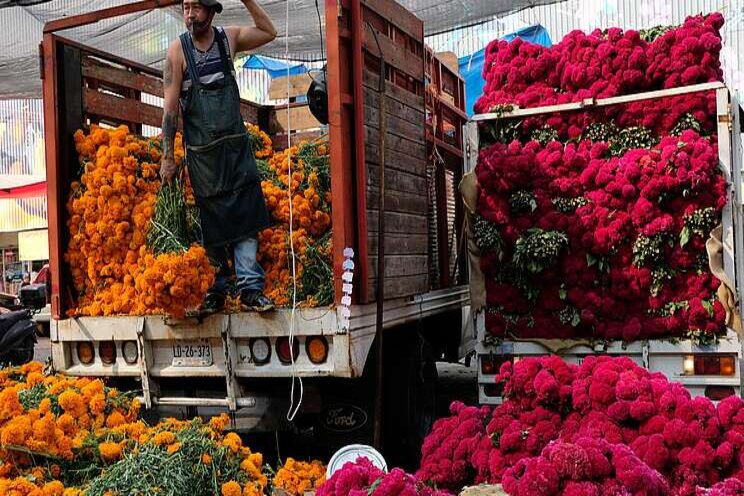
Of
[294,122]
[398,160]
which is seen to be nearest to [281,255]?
[398,160]

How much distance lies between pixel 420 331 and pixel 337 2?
2.66 metres

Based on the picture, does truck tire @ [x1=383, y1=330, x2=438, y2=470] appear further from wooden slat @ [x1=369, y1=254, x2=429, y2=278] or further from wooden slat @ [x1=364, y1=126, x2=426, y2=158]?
wooden slat @ [x1=364, y1=126, x2=426, y2=158]

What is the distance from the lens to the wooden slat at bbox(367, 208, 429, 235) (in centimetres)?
492

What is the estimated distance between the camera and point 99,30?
1023 cm

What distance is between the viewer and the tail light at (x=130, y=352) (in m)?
5.28

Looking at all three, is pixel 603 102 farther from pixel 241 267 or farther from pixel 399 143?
pixel 241 267

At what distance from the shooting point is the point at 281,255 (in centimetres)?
525

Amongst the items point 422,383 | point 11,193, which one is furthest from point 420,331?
point 11,193

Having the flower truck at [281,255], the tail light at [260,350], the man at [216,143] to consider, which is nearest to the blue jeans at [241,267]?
the man at [216,143]

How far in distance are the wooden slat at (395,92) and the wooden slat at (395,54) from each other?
149 mm

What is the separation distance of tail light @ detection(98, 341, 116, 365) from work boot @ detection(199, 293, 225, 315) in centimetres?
88

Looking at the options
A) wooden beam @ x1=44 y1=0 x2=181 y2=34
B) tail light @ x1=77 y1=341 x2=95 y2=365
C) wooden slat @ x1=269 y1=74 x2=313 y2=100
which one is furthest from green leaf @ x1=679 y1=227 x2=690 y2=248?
wooden slat @ x1=269 y1=74 x2=313 y2=100

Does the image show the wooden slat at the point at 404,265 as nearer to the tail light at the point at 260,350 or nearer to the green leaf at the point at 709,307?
the tail light at the point at 260,350

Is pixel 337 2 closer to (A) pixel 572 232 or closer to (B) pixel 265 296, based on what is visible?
(B) pixel 265 296
